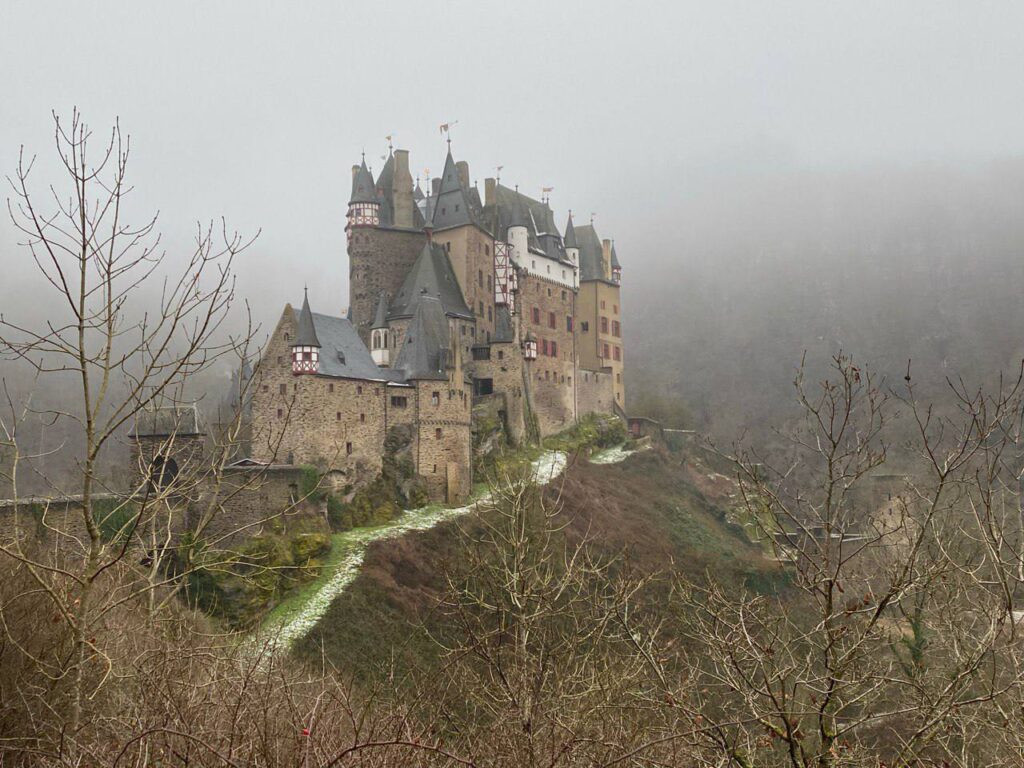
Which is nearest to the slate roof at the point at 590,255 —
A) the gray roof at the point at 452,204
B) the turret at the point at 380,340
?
the gray roof at the point at 452,204

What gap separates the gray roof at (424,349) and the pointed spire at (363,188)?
9138 mm

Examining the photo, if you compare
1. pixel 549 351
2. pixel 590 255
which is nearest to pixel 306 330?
pixel 549 351

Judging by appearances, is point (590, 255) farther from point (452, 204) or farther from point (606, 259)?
point (452, 204)

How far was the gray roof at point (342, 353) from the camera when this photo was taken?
36531 mm

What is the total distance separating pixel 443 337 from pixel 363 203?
438 inches

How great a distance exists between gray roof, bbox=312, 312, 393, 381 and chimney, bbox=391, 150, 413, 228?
38.0 ft

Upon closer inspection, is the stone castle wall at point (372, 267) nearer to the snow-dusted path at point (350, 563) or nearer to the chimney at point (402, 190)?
the chimney at point (402, 190)

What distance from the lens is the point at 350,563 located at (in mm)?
29844

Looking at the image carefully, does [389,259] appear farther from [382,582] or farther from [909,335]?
[909,335]

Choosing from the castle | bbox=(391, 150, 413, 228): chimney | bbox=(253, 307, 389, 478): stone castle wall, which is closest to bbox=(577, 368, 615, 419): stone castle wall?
the castle

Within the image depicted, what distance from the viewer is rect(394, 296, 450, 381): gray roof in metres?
39.7

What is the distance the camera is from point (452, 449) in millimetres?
39000

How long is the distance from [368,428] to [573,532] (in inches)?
411

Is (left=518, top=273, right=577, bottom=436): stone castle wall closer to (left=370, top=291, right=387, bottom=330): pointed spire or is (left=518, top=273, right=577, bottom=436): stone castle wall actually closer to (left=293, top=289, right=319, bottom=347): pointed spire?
(left=370, top=291, right=387, bottom=330): pointed spire
